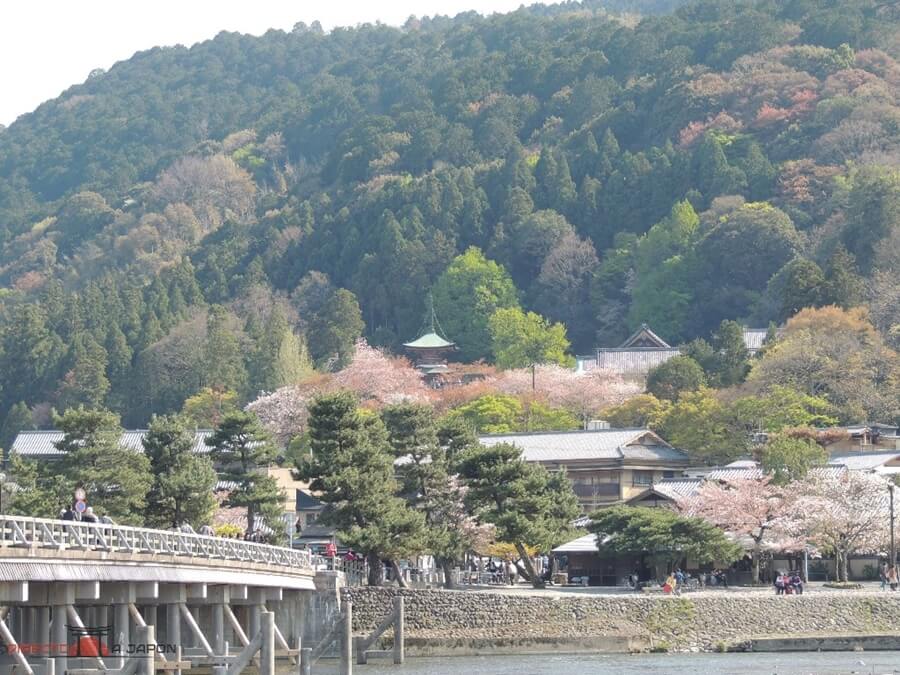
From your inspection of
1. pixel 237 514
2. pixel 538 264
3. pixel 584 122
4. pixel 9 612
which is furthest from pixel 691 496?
pixel 584 122

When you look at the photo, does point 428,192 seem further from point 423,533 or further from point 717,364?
point 423,533

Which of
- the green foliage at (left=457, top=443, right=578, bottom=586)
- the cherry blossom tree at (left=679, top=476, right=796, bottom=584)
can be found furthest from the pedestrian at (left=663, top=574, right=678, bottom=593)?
the cherry blossom tree at (left=679, top=476, right=796, bottom=584)

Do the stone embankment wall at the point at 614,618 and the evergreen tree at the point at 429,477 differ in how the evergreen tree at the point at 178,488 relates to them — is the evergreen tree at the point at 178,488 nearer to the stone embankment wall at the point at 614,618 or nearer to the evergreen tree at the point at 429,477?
the stone embankment wall at the point at 614,618

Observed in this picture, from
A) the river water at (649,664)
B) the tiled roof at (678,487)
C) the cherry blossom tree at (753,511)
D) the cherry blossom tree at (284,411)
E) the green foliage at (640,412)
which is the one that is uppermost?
the cherry blossom tree at (284,411)

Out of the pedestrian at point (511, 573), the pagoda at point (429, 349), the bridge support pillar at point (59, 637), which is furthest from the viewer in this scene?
the pagoda at point (429, 349)

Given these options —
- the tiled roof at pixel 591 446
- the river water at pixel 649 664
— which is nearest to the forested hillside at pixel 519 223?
the tiled roof at pixel 591 446

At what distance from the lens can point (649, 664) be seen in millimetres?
45312

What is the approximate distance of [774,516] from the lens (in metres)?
59.8

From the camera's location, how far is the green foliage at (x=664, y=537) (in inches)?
2188

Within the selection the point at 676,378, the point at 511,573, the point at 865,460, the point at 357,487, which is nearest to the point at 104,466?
the point at 357,487

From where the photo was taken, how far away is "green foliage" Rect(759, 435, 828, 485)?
205ft

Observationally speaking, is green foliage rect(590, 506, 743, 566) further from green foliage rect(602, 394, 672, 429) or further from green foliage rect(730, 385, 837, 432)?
green foliage rect(602, 394, 672, 429)

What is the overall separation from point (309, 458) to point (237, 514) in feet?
64.0

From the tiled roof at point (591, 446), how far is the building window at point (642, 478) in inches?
26.4
